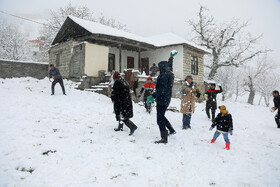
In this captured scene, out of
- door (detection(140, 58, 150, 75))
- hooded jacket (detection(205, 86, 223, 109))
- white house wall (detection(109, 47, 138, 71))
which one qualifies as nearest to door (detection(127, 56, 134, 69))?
white house wall (detection(109, 47, 138, 71))

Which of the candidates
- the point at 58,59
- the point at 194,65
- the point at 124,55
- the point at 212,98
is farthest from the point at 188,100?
the point at 58,59

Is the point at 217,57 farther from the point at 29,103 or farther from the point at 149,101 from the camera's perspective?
the point at 29,103

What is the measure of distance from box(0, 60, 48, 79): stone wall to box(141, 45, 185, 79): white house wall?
11.3 metres

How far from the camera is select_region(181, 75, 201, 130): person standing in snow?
6102mm

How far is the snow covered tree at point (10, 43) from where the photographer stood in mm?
26672

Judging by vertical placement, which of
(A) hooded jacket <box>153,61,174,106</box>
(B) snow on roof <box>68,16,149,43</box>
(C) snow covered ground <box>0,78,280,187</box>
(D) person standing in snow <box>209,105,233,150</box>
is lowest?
(C) snow covered ground <box>0,78,280,187</box>

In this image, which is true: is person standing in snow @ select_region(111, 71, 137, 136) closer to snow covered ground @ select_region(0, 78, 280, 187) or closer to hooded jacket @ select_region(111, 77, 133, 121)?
hooded jacket @ select_region(111, 77, 133, 121)

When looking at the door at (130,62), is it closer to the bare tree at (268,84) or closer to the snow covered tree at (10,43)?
the snow covered tree at (10,43)

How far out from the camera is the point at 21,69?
16.6 m

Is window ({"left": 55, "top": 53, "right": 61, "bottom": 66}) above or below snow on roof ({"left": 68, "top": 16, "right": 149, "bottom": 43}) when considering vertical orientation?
below

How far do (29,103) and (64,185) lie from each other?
18.5 ft

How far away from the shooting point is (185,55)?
17781 millimetres

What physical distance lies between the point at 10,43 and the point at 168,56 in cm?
2554

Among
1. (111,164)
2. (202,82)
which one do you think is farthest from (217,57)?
(111,164)
